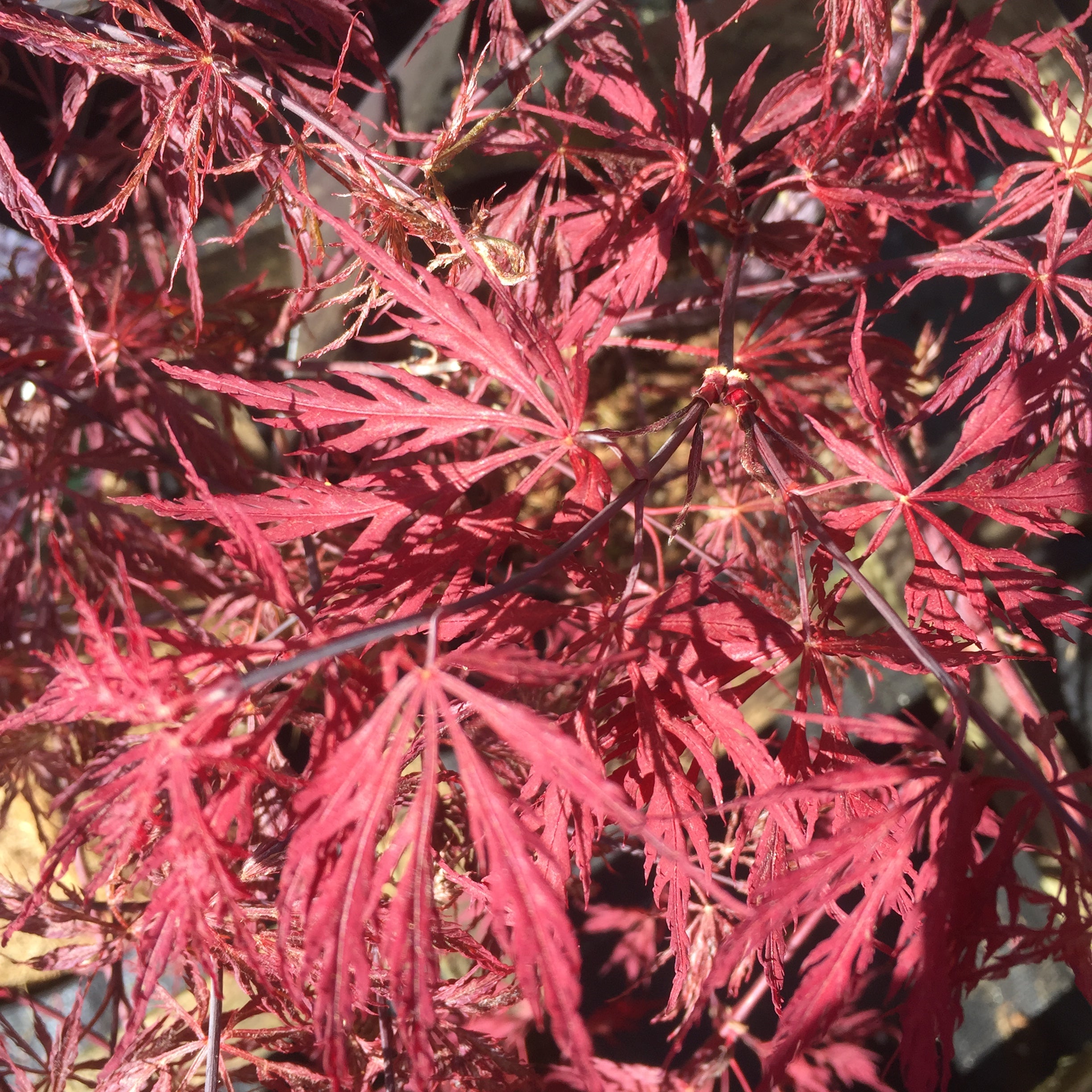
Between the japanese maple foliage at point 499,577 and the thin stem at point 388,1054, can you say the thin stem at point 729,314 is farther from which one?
the thin stem at point 388,1054

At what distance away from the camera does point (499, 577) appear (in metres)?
1.23

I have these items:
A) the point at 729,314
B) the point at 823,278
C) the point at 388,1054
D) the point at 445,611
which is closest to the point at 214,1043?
the point at 388,1054

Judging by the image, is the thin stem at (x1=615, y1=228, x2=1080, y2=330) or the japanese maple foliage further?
the thin stem at (x1=615, y1=228, x2=1080, y2=330)

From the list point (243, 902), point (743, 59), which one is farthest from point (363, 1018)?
point (743, 59)

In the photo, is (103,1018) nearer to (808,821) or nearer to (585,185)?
(808,821)

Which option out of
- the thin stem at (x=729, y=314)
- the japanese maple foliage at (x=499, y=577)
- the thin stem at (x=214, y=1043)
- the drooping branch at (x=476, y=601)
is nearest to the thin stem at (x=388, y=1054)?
the japanese maple foliage at (x=499, y=577)

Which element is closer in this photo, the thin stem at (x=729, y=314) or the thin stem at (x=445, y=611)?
the thin stem at (x=445, y=611)

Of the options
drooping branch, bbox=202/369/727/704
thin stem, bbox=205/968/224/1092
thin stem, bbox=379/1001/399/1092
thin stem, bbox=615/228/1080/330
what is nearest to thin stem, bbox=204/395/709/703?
drooping branch, bbox=202/369/727/704

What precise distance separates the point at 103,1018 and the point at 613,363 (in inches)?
57.4

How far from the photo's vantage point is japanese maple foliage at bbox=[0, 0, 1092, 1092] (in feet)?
1.47

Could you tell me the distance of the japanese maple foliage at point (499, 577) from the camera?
17.6 inches

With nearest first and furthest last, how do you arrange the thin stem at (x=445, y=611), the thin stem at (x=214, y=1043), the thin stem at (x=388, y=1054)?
the thin stem at (x=445, y=611) → the thin stem at (x=214, y=1043) → the thin stem at (x=388, y=1054)

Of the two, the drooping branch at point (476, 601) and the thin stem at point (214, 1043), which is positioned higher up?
the drooping branch at point (476, 601)

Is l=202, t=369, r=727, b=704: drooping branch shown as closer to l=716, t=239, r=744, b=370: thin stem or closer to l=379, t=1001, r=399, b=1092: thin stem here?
l=716, t=239, r=744, b=370: thin stem
